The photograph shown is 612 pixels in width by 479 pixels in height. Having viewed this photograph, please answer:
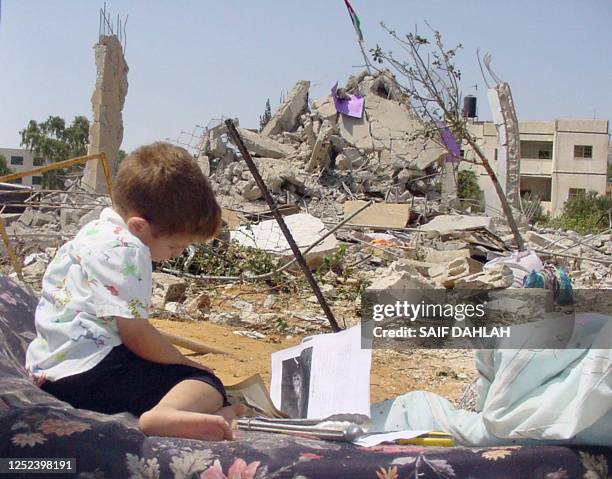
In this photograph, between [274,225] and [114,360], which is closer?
[114,360]

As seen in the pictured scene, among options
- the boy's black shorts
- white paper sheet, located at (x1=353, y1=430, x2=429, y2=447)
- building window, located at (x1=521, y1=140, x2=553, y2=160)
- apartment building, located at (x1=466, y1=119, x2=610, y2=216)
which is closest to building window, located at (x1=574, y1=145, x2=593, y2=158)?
apartment building, located at (x1=466, y1=119, x2=610, y2=216)

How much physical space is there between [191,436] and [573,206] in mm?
31867

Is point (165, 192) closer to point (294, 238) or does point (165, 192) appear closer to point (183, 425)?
point (183, 425)

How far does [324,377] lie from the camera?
2.19 m

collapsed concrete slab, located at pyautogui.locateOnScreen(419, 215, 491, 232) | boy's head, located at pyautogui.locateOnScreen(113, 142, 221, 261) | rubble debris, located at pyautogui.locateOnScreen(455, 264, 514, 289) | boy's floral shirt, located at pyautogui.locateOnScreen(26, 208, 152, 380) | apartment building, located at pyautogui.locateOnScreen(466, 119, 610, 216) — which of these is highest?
apartment building, located at pyautogui.locateOnScreen(466, 119, 610, 216)

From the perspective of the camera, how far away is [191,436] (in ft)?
5.18

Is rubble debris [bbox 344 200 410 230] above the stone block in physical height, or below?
above

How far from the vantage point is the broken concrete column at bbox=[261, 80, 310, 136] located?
54.0ft

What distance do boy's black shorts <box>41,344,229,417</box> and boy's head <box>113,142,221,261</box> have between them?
10.2 inches

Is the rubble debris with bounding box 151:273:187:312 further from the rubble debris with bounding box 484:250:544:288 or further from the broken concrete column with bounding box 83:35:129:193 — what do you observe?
the broken concrete column with bounding box 83:35:129:193

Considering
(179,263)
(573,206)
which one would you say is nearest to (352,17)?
(179,263)

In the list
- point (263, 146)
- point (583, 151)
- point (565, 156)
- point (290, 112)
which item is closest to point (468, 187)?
point (290, 112)

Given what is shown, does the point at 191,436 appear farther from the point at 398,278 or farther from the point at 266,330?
the point at 398,278

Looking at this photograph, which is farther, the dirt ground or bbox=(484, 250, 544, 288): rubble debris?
the dirt ground
